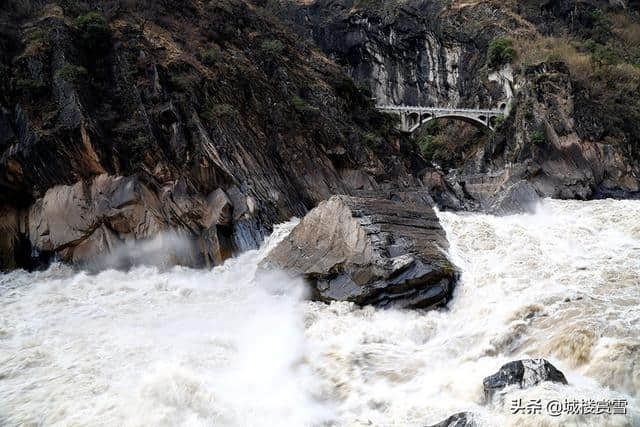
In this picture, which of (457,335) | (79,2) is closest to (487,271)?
(457,335)

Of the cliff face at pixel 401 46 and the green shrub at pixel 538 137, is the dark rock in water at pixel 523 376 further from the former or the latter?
the cliff face at pixel 401 46

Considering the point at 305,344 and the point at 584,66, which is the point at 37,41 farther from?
the point at 584,66

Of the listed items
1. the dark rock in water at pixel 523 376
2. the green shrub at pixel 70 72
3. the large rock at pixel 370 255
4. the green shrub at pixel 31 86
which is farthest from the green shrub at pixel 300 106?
the dark rock in water at pixel 523 376

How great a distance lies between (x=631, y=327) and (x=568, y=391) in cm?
288

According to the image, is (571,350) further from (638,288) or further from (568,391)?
(638,288)

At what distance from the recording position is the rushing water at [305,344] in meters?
8.47

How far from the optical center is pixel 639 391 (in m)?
7.80

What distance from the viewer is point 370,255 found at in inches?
549

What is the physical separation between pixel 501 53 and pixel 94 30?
37.9 meters

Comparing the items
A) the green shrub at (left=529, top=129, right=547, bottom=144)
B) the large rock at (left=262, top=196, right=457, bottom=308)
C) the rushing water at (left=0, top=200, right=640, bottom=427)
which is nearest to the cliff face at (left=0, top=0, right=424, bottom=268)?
the rushing water at (left=0, top=200, right=640, bottom=427)

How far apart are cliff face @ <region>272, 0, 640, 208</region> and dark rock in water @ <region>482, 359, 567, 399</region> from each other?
1836 cm

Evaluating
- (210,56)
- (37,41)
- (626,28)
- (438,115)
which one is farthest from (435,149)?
(37,41)

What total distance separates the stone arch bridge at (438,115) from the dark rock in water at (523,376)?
3877cm

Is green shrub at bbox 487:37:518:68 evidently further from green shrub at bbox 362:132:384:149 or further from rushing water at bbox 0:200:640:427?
rushing water at bbox 0:200:640:427
